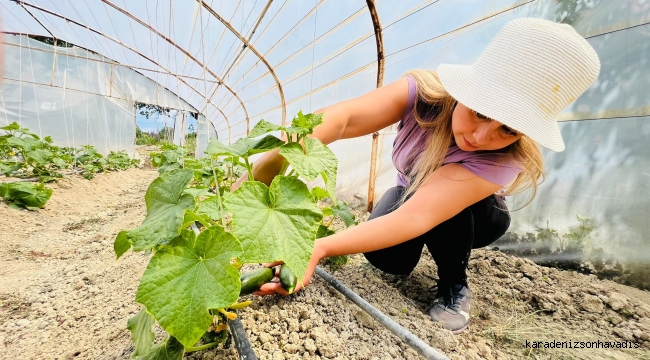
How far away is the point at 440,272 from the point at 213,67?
6.83 m

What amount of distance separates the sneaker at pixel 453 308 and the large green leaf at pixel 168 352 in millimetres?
807

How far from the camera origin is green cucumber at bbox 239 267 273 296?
2.43 ft

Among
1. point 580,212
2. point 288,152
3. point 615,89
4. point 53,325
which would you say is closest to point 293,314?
point 288,152

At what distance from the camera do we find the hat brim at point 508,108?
67 centimetres

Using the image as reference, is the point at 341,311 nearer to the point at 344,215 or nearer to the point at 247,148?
the point at 344,215

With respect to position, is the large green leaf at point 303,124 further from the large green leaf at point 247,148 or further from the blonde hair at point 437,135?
the blonde hair at point 437,135

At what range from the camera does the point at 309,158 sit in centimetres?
59

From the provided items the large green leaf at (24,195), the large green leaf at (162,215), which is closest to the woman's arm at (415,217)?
the large green leaf at (162,215)

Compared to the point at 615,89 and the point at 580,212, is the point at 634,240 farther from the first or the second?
the point at 615,89

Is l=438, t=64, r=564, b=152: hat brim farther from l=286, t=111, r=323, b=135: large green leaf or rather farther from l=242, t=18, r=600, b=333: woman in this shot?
l=286, t=111, r=323, b=135: large green leaf

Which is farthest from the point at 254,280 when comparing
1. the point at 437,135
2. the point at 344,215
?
the point at 437,135

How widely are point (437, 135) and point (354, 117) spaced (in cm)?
28

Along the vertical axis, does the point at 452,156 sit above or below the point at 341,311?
above

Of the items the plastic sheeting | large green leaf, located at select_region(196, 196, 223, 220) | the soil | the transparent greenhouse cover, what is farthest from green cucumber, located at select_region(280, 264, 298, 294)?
the plastic sheeting
